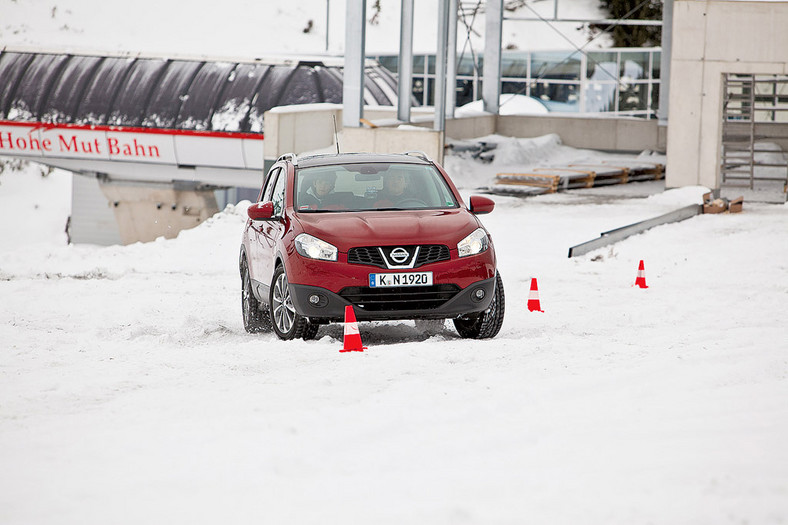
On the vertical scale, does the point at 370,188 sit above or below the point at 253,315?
above

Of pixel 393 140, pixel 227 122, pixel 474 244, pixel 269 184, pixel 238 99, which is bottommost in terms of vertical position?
pixel 474 244

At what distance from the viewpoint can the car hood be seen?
8.75 meters

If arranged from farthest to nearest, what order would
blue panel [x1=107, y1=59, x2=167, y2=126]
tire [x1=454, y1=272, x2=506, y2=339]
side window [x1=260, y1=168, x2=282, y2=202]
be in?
blue panel [x1=107, y1=59, x2=167, y2=126] < side window [x1=260, y1=168, x2=282, y2=202] < tire [x1=454, y1=272, x2=506, y2=339]

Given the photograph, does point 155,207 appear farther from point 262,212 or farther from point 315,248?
point 315,248

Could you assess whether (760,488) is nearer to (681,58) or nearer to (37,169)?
(681,58)

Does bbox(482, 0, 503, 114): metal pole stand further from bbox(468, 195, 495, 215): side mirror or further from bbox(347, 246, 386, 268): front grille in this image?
bbox(347, 246, 386, 268): front grille

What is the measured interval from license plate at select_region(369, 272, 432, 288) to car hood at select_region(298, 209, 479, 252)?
0.82ft

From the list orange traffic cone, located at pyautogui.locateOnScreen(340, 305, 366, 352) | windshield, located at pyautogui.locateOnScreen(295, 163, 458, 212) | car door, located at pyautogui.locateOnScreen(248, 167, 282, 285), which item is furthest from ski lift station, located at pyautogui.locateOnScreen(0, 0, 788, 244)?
orange traffic cone, located at pyautogui.locateOnScreen(340, 305, 366, 352)

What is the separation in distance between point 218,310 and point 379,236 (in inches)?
156

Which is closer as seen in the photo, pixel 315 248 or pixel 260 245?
pixel 315 248

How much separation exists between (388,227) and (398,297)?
59 cm

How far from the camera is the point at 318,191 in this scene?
9.76m

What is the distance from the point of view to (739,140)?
30094 mm

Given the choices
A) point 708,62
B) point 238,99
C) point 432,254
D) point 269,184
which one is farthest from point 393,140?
point 432,254
